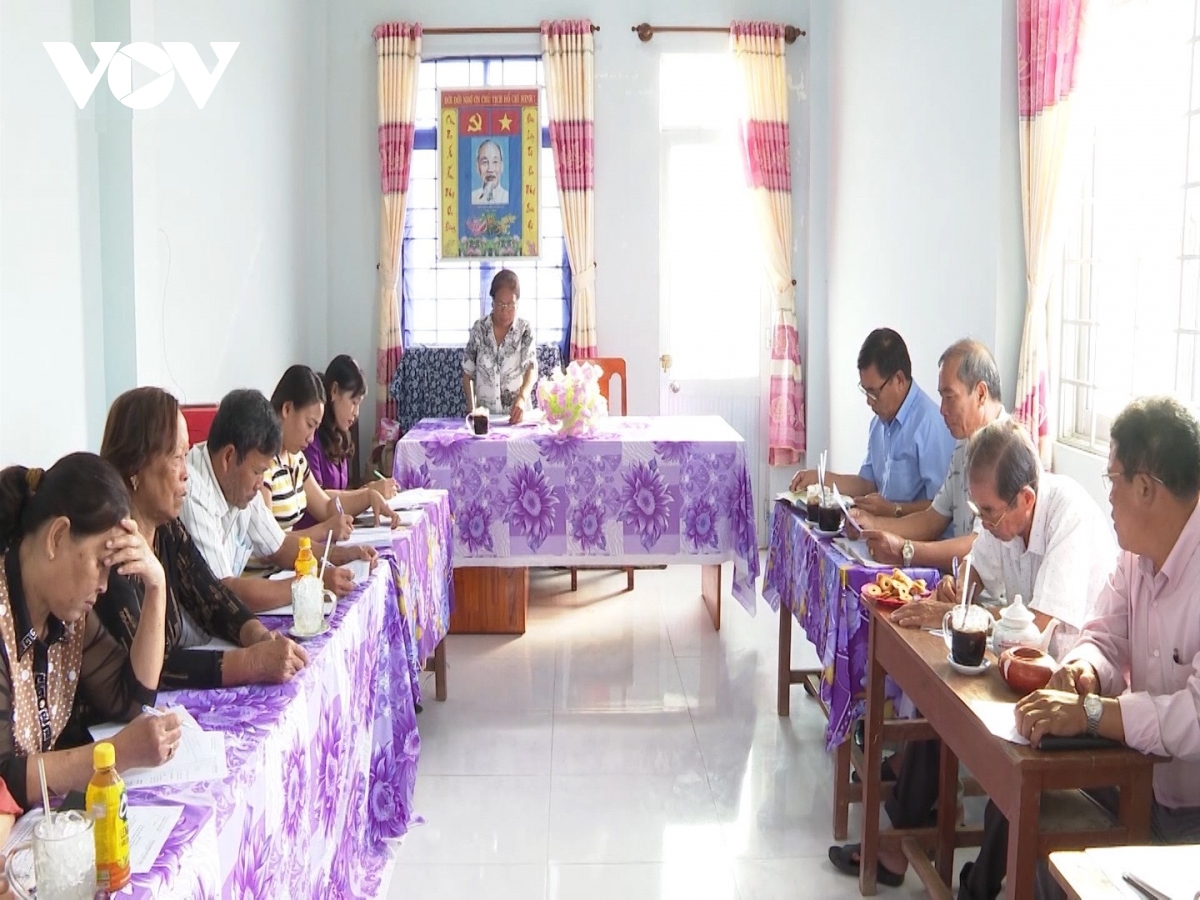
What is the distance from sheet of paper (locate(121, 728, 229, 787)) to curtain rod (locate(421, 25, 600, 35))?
543cm

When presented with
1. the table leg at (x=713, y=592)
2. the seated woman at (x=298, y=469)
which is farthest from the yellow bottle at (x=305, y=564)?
the table leg at (x=713, y=592)

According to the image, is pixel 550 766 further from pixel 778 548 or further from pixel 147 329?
pixel 147 329

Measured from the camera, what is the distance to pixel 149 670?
183cm

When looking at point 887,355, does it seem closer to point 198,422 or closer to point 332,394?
point 332,394

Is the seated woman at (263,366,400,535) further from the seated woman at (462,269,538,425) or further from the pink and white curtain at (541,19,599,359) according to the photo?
the pink and white curtain at (541,19,599,359)

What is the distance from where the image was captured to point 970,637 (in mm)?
2098

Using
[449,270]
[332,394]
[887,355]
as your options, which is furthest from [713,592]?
[449,270]

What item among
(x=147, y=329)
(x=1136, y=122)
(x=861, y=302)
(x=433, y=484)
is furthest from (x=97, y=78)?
(x=861, y=302)

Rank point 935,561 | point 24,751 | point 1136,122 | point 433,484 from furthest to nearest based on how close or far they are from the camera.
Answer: point 433,484, point 1136,122, point 935,561, point 24,751

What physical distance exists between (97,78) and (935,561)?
309 centimetres

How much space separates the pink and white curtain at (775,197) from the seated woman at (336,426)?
3.22 meters

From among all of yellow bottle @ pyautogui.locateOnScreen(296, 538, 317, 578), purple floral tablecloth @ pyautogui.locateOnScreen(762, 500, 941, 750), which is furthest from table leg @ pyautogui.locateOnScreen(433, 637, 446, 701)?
yellow bottle @ pyautogui.locateOnScreen(296, 538, 317, 578)

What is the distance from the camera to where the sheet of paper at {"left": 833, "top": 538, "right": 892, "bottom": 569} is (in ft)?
9.44

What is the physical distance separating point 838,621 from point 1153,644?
93 cm
